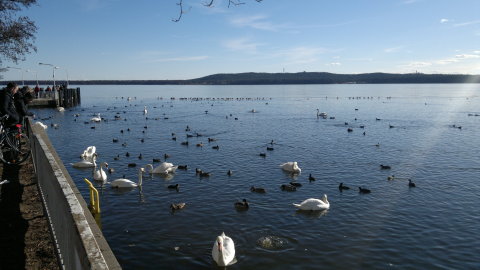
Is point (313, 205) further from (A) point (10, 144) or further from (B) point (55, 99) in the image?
(B) point (55, 99)

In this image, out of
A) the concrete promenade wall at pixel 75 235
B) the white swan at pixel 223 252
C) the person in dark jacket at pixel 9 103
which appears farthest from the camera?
the person in dark jacket at pixel 9 103

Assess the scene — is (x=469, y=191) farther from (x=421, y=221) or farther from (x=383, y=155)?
(x=383, y=155)

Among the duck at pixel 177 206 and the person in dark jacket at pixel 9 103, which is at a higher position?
the person in dark jacket at pixel 9 103

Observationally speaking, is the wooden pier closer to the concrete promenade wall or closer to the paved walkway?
the paved walkway

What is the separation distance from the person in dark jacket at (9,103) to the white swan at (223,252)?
9.18 meters

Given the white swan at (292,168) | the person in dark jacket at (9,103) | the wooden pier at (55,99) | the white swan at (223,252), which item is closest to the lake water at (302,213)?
the white swan at (223,252)

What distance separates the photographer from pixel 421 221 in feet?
54.4

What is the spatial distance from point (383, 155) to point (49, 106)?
2645 inches

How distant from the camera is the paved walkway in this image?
8443 mm

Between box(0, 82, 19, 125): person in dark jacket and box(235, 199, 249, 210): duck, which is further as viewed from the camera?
box(235, 199, 249, 210): duck

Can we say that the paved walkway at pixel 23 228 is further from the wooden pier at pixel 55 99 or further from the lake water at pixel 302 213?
the wooden pier at pixel 55 99

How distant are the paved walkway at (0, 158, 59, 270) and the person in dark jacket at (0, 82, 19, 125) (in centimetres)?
245

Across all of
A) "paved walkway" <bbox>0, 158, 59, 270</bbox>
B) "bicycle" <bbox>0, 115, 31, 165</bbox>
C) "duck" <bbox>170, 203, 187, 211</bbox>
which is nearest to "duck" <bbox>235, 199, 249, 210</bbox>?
"duck" <bbox>170, 203, 187, 211</bbox>

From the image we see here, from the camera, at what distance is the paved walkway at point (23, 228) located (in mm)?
8443
